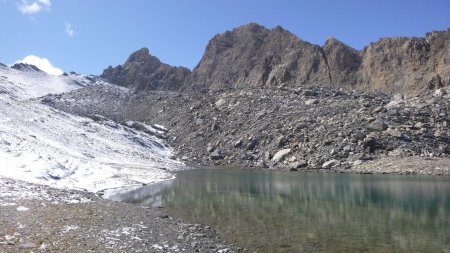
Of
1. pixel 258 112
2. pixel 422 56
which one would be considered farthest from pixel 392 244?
pixel 422 56

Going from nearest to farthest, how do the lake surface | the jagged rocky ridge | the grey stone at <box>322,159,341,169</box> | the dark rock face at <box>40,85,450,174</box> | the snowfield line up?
the lake surface, the snowfield, the grey stone at <box>322,159,341,169</box>, the dark rock face at <box>40,85,450,174</box>, the jagged rocky ridge

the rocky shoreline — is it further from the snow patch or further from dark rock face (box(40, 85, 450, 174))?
dark rock face (box(40, 85, 450, 174))

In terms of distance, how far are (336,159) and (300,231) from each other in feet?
157

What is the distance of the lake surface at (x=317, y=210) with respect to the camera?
2011cm

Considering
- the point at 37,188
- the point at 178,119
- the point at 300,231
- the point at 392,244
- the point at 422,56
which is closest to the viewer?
the point at 392,244

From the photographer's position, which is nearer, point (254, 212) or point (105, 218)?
point (105, 218)

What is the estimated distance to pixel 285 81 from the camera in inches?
5561

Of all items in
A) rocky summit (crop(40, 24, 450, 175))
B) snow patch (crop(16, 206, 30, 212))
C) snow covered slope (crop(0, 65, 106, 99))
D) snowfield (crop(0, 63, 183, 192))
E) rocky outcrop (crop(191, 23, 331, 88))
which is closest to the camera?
snow patch (crop(16, 206, 30, 212))

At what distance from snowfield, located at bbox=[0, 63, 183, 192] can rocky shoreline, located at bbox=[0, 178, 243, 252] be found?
10.4 metres

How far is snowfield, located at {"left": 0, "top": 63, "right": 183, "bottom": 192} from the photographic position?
1611 inches

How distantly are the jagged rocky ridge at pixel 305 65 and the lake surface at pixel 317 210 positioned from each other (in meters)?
74.2

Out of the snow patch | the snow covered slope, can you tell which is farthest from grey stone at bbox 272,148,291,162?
the snow covered slope

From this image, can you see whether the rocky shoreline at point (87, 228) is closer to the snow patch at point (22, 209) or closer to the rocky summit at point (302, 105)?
the snow patch at point (22, 209)

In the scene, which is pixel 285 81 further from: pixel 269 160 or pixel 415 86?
pixel 269 160
